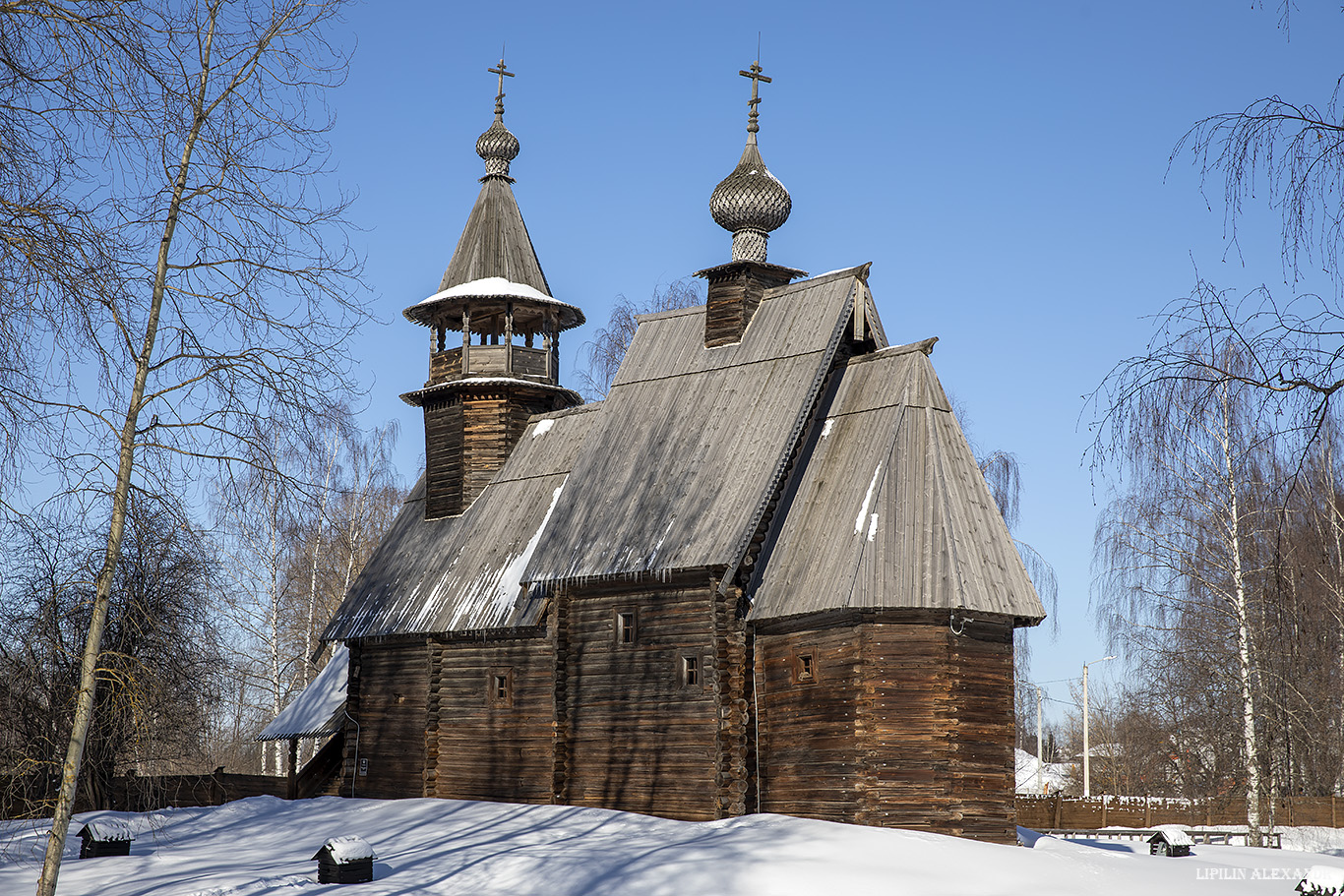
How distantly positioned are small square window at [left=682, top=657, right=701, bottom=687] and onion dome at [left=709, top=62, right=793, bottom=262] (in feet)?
27.2

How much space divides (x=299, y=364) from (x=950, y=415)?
1402 cm

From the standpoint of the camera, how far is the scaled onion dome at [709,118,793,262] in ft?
82.6

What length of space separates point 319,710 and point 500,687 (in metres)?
6.66

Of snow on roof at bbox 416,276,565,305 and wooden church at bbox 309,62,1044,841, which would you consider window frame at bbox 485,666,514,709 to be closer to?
wooden church at bbox 309,62,1044,841

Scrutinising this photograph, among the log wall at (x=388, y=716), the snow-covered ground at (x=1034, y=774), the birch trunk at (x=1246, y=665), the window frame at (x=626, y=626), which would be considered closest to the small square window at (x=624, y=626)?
the window frame at (x=626, y=626)

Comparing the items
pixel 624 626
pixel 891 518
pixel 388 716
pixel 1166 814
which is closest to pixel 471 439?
pixel 388 716

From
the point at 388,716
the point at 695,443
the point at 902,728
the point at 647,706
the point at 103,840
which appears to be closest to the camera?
the point at 902,728

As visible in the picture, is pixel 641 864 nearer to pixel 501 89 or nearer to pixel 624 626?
pixel 624 626

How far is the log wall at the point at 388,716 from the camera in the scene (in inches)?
1028

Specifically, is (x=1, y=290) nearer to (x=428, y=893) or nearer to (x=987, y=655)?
(x=428, y=893)

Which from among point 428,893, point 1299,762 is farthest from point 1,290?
point 1299,762

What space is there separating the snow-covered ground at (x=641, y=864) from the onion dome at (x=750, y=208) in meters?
11.3

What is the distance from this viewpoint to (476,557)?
26422mm

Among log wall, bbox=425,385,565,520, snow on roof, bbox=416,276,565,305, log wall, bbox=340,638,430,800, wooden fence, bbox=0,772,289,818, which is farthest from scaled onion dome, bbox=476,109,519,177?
wooden fence, bbox=0,772,289,818
